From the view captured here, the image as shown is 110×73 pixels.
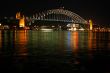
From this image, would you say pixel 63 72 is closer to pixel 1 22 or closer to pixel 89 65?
pixel 89 65

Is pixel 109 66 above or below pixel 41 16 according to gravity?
below

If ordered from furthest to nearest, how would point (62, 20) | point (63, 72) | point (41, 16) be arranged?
point (41, 16) < point (62, 20) < point (63, 72)

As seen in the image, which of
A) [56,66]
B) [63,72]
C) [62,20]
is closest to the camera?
[63,72]

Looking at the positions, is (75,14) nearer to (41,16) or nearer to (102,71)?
(41,16)

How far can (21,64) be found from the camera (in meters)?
11.6

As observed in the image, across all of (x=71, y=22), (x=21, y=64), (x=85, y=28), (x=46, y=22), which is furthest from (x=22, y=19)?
(x=21, y=64)

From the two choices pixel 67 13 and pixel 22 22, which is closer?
pixel 22 22

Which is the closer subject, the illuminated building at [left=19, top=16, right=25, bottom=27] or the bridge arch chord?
the illuminated building at [left=19, top=16, right=25, bottom=27]

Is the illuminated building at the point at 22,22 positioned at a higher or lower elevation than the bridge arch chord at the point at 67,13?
lower

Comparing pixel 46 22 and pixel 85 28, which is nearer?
pixel 46 22

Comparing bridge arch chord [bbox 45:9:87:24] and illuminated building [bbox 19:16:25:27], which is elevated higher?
bridge arch chord [bbox 45:9:87:24]

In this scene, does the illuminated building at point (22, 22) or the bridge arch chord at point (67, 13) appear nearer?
the illuminated building at point (22, 22)

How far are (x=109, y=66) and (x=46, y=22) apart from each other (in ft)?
340

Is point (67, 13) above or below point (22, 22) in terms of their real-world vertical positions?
above
